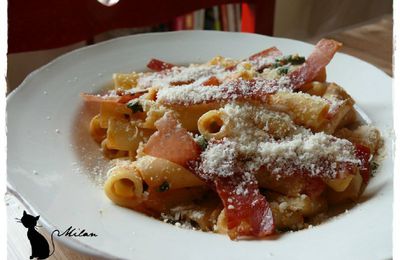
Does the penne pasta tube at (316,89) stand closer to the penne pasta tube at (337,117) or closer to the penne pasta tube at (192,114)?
the penne pasta tube at (337,117)

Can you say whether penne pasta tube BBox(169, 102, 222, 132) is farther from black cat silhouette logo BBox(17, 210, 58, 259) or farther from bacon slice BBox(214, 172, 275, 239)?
black cat silhouette logo BBox(17, 210, 58, 259)

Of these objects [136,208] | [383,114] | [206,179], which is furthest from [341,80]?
[136,208]

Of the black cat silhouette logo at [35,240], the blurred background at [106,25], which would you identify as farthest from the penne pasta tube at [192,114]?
the blurred background at [106,25]

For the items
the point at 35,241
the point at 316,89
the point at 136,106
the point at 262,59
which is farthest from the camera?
the point at 262,59

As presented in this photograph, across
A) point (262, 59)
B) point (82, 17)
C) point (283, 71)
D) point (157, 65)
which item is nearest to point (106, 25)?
point (82, 17)

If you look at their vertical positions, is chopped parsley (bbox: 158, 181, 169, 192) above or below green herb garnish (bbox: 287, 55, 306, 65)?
below

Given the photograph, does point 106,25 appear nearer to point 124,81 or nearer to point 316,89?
point 124,81

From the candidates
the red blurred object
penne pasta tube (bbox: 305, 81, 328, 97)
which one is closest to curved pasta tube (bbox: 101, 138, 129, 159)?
penne pasta tube (bbox: 305, 81, 328, 97)
